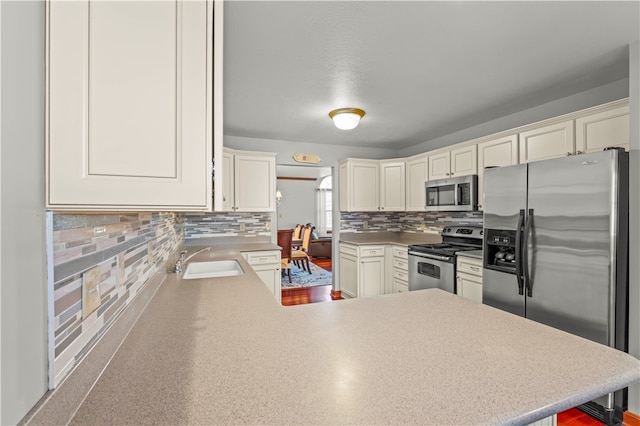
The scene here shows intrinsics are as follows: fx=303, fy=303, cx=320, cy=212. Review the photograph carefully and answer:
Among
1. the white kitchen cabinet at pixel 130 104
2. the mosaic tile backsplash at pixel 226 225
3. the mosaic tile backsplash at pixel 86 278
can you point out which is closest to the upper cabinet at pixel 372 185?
the mosaic tile backsplash at pixel 226 225

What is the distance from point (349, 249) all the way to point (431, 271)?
4.46ft

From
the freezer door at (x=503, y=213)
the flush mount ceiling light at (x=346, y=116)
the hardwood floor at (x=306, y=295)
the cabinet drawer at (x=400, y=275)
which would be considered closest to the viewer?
the freezer door at (x=503, y=213)

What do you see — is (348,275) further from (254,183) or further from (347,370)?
(347,370)

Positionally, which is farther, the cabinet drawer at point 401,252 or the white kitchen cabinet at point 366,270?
the white kitchen cabinet at point 366,270

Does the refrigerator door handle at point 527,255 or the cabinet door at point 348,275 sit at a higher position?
the refrigerator door handle at point 527,255

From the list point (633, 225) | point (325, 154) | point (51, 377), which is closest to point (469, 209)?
point (633, 225)

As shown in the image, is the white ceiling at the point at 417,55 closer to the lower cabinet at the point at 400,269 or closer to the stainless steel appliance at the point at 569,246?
the stainless steel appliance at the point at 569,246

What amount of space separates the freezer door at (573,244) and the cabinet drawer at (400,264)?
179cm

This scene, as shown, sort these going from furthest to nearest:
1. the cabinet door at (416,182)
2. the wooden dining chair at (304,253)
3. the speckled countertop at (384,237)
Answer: the wooden dining chair at (304,253) → the speckled countertop at (384,237) → the cabinet door at (416,182)

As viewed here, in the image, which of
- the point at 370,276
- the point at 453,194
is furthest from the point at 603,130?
the point at 370,276

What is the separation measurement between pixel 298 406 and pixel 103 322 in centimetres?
62

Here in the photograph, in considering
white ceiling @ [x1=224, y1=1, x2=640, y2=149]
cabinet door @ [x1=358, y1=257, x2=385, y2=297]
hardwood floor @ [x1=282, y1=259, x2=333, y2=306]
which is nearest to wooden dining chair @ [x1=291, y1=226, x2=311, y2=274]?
hardwood floor @ [x1=282, y1=259, x2=333, y2=306]

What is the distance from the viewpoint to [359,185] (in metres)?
4.57

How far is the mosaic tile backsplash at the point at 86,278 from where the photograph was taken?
64 cm
